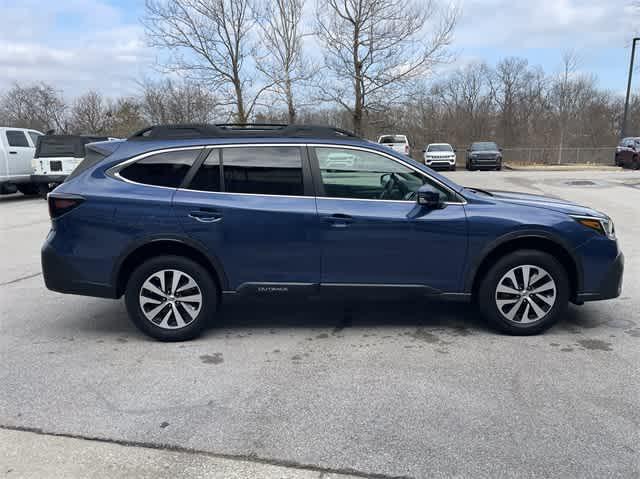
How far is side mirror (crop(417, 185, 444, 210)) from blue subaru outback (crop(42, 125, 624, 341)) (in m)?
0.01

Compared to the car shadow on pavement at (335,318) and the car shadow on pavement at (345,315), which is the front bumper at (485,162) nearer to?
the car shadow on pavement at (335,318)

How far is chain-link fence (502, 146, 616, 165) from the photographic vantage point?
35.7 m

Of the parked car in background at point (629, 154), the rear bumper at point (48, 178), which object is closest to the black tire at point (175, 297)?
the rear bumper at point (48, 178)

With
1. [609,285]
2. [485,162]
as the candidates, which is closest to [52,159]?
[609,285]

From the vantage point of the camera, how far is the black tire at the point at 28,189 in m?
16.9

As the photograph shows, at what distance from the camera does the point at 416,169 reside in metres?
4.43

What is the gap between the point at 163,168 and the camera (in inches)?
175

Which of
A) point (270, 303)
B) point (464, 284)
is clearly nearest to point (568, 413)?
point (464, 284)

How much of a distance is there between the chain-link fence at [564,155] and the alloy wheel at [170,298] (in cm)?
3484

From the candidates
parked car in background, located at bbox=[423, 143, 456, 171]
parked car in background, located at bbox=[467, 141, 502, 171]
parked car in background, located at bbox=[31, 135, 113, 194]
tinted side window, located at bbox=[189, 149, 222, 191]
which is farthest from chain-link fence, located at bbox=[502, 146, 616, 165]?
tinted side window, located at bbox=[189, 149, 222, 191]

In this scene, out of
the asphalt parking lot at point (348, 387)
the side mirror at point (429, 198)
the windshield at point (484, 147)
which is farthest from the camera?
the windshield at point (484, 147)

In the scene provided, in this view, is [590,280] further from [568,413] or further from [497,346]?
[568,413]

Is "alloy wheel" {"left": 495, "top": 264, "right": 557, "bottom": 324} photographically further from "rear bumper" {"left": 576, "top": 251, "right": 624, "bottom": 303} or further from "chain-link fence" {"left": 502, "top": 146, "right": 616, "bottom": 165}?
"chain-link fence" {"left": 502, "top": 146, "right": 616, "bottom": 165}

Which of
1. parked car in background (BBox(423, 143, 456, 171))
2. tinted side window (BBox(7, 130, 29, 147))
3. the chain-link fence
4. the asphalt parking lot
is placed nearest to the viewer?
the asphalt parking lot
